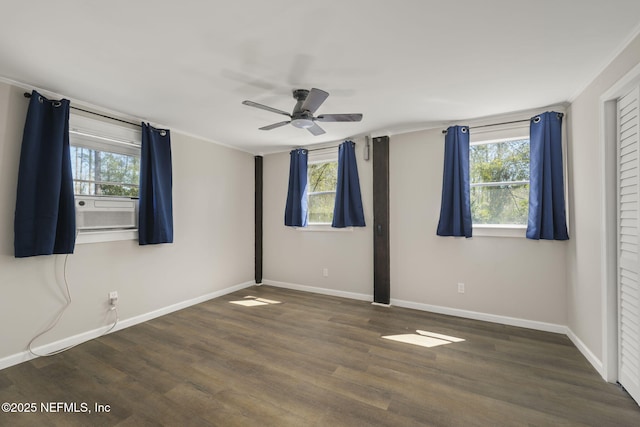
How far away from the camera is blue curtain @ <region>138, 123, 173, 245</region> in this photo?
10.4 feet

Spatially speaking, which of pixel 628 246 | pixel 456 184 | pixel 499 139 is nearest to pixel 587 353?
pixel 628 246

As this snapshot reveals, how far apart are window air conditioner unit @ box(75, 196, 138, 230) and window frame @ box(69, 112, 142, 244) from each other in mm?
54

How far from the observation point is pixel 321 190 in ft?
14.9

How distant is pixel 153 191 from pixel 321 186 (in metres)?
2.43

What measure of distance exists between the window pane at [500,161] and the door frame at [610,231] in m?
1.07

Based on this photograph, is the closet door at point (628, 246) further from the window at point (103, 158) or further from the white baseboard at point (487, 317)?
the window at point (103, 158)

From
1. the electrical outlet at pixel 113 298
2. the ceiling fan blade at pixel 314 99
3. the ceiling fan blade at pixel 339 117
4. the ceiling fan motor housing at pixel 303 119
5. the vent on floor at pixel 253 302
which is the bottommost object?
the vent on floor at pixel 253 302

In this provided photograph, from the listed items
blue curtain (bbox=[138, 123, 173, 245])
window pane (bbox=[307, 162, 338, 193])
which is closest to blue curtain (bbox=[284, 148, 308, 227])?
window pane (bbox=[307, 162, 338, 193])

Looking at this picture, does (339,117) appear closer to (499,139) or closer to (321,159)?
(321,159)

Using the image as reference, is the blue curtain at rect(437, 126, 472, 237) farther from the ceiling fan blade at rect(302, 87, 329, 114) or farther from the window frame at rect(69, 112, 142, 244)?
the window frame at rect(69, 112, 142, 244)

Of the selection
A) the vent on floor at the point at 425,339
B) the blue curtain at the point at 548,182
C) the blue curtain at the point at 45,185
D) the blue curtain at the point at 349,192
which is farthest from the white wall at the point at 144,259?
the blue curtain at the point at 548,182

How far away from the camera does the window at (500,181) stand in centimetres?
313

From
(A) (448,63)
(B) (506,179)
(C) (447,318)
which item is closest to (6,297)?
(A) (448,63)

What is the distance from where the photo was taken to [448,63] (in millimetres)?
2094
